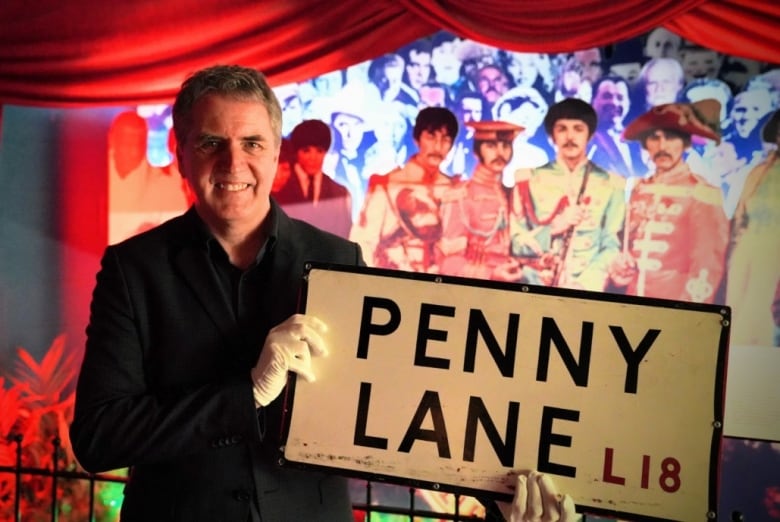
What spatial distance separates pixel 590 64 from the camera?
2.87m

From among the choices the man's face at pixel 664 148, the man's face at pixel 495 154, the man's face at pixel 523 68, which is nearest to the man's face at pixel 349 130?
the man's face at pixel 495 154

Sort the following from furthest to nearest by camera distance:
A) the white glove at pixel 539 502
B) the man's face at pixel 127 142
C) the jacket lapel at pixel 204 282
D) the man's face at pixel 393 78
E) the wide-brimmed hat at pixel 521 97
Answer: the man's face at pixel 127 142 < the man's face at pixel 393 78 < the wide-brimmed hat at pixel 521 97 < the jacket lapel at pixel 204 282 < the white glove at pixel 539 502

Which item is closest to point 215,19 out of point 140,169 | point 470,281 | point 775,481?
point 140,169

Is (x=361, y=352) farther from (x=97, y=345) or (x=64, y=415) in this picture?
(x=64, y=415)

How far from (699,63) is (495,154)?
2.80ft

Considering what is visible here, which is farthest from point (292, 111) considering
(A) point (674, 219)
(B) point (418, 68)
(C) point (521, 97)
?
(A) point (674, 219)

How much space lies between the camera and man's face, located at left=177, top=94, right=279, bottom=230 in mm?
1501

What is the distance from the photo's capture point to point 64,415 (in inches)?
131

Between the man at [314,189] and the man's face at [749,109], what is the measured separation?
5.21 feet

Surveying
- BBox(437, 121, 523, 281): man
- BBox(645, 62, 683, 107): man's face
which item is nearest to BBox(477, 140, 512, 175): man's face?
BBox(437, 121, 523, 281): man

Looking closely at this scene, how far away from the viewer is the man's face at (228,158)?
150cm

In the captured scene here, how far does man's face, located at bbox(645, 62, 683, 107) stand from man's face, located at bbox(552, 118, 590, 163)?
0.27m

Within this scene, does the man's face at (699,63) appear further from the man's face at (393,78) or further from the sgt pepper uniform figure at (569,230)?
the man's face at (393,78)

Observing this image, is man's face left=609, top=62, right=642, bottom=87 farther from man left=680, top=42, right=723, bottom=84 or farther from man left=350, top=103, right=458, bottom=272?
man left=350, top=103, right=458, bottom=272
